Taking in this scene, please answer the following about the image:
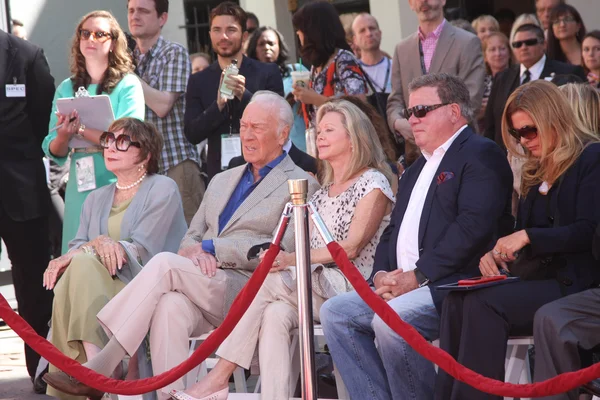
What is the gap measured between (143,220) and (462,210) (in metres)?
1.91

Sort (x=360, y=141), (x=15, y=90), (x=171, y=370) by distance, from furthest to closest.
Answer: (x=15, y=90), (x=360, y=141), (x=171, y=370)

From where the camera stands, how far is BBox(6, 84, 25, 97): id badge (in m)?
6.62

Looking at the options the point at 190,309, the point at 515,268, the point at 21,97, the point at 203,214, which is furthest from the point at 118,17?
the point at 515,268

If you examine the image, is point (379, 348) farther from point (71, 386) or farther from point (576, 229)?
point (71, 386)

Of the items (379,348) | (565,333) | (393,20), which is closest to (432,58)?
(379,348)

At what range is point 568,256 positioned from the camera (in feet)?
15.0

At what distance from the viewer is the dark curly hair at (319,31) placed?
275 inches

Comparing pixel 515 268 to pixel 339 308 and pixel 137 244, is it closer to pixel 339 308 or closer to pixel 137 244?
pixel 339 308

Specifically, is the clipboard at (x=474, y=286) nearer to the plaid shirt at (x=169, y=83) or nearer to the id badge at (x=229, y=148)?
the id badge at (x=229, y=148)

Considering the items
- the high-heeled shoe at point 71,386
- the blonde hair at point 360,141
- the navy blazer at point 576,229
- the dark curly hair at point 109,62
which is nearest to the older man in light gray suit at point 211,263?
the high-heeled shoe at point 71,386

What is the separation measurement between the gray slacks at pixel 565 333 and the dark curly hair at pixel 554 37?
378 cm

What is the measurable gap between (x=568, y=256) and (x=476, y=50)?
279 centimetres

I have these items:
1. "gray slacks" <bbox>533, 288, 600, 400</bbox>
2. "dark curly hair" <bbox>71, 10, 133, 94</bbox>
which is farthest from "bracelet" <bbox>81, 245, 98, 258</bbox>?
"gray slacks" <bbox>533, 288, 600, 400</bbox>

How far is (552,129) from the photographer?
476 centimetres
